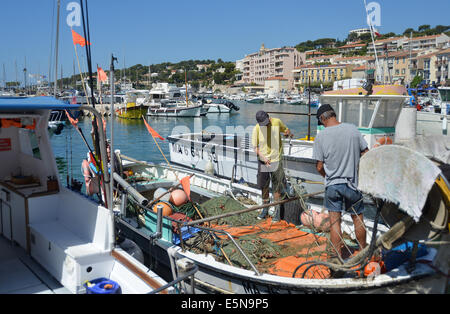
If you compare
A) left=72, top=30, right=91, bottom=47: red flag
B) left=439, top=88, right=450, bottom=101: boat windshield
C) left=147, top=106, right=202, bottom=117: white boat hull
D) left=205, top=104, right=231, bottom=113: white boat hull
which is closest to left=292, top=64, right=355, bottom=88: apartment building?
left=205, top=104, right=231, bottom=113: white boat hull

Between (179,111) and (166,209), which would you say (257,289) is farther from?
(179,111)

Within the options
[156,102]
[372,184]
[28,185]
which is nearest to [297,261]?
[372,184]

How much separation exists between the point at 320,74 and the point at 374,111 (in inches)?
4761

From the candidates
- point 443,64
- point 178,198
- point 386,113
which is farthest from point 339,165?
point 443,64

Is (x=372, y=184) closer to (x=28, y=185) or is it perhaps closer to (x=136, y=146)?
(x=28, y=185)

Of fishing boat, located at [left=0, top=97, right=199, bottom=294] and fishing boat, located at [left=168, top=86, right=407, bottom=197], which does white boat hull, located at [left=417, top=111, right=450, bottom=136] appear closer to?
fishing boat, located at [left=168, top=86, right=407, bottom=197]

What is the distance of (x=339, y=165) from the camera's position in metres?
4.57

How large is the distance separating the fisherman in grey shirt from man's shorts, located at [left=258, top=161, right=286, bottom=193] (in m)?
2.29

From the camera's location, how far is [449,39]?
117m

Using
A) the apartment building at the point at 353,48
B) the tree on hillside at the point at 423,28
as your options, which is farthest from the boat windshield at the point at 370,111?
the tree on hillside at the point at 423,28

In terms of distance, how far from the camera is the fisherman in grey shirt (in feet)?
14.9

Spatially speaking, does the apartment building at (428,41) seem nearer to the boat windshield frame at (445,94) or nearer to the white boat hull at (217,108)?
the white boat hull at (217,108)

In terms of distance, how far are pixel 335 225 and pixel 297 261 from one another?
1.03 meters

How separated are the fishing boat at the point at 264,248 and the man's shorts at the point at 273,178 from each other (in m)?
0.48
